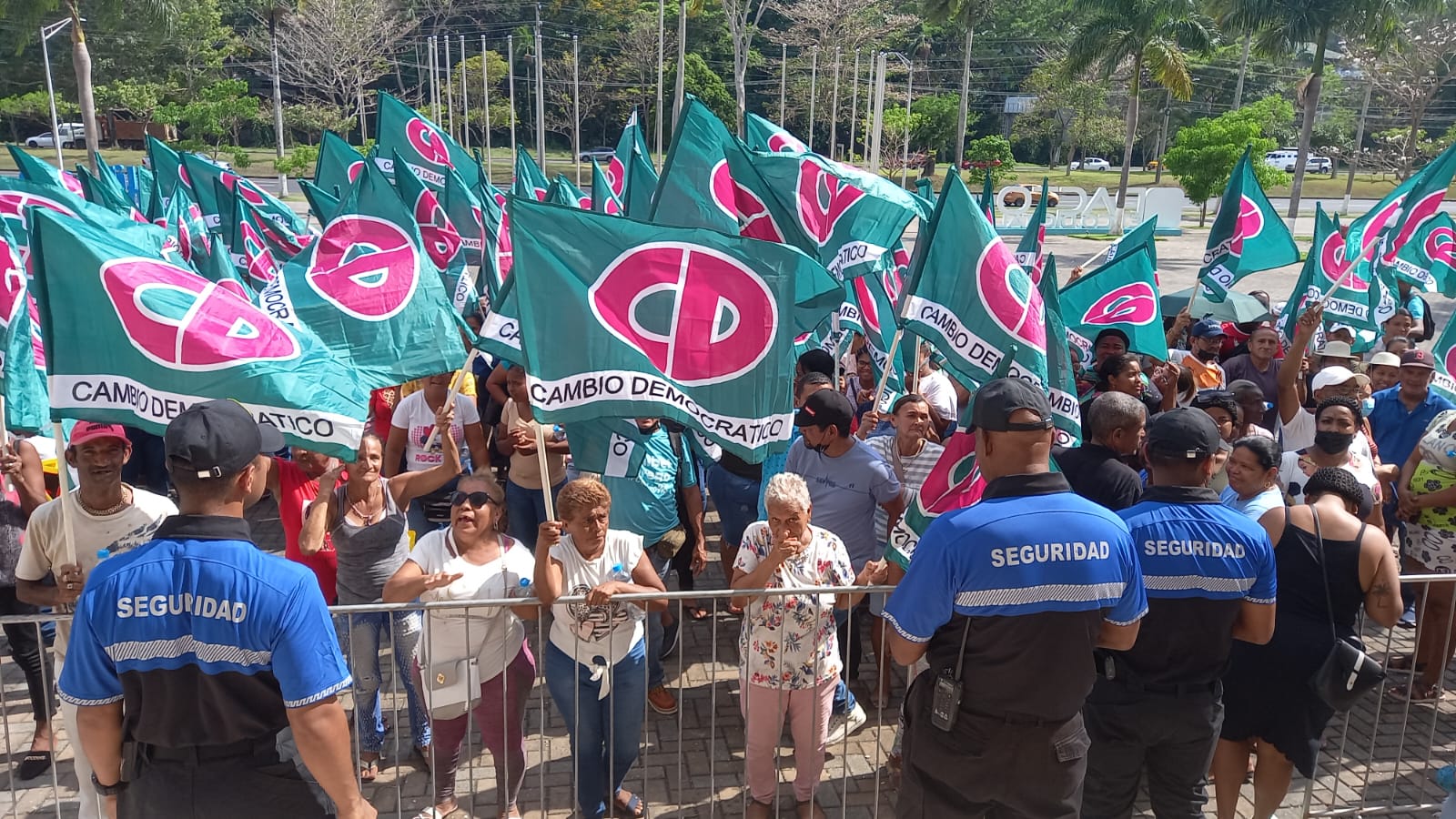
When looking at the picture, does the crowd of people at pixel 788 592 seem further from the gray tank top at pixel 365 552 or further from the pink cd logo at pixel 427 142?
the pink cd logo at pixel 427 142

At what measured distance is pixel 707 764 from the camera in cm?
527

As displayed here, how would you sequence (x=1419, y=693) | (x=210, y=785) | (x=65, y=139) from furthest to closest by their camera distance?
(x=65, y=139)
(x=1419, y=693)
(x=210, y=785)

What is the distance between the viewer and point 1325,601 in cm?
414

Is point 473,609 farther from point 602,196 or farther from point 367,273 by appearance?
point 602,196

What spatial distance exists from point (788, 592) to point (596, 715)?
3.30 feet

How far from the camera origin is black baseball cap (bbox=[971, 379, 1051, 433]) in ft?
10.6

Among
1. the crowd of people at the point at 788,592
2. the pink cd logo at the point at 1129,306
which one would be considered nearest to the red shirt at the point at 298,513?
the crowd of people at the point at 788,592

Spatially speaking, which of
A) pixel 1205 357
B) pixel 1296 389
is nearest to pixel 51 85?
pixel 1205 357

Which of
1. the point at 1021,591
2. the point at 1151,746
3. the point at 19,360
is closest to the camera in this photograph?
the point at 1021,591

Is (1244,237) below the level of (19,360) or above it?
above

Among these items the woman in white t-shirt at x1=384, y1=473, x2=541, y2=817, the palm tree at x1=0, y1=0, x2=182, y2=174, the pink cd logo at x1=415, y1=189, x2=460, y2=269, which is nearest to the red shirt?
the woman in white t-shirt at x1=384, y1=473, x2=541, y2=817

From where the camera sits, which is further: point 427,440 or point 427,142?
point 427,142

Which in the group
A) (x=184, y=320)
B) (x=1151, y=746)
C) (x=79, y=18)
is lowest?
(x=1151, y=746)

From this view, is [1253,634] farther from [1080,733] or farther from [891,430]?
[891,430]
